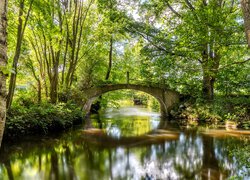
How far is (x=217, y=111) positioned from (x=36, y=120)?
9.79 meters

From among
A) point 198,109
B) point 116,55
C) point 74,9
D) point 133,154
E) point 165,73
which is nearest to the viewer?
point 133,154

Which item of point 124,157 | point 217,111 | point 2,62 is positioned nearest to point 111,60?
point 217,111

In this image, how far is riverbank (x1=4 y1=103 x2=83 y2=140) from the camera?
26.5ft

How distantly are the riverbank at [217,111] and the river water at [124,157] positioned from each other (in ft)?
9.18

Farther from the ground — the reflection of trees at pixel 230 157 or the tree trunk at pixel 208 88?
the tree trunk at pixel 208 88

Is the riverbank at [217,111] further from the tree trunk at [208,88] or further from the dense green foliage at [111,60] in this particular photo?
the tree trunk at [208,88]

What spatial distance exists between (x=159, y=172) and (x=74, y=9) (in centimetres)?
1063

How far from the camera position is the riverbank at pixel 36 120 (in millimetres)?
8062

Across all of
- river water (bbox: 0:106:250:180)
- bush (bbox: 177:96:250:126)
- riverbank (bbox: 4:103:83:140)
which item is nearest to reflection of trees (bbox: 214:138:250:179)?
river water (bbox: 0:106:250:180)

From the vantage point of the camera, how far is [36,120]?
8.89 m

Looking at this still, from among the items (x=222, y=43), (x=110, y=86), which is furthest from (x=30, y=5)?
(x=110, y=86)

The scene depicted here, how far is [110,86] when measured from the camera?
16.4 metres

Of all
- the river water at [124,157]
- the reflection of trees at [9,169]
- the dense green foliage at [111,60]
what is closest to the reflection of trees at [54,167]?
the river water at [124,157]

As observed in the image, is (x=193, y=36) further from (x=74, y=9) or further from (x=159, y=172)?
(x=74, y=9)
